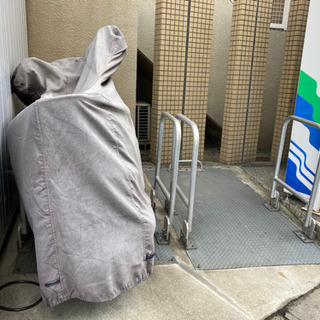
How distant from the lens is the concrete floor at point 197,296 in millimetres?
1940

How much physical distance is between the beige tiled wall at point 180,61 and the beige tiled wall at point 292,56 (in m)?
1.05

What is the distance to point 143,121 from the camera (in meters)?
5.00

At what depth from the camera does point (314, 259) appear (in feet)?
8.61

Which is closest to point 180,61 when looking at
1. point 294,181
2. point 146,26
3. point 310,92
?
point 146,26

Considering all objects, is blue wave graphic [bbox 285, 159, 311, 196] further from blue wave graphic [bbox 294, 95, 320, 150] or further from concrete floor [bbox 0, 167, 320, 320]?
concrete floor [bbox 0, 167, 320, 320]

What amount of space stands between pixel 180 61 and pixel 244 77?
0.89 metres

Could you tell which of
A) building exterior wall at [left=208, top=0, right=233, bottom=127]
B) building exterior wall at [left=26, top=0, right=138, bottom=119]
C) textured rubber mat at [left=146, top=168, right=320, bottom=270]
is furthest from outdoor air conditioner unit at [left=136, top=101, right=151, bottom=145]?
textured rubber mat at [left=146, top=168, right=320, bottom=270]

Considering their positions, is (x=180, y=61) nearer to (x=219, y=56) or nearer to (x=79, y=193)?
(x=219, y=56)

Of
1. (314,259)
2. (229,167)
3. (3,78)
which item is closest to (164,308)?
(314,259)

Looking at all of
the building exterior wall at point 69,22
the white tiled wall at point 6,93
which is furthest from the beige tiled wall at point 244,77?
the white tiled wall at point 6,93

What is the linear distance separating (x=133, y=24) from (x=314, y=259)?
3166mm

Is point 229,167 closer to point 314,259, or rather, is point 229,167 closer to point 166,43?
point 166,43

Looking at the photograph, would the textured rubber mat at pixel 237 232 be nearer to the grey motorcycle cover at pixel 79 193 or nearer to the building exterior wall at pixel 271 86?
the grey motorcycle cover at pixel 79 193

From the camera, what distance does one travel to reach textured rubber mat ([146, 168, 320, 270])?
2.56 meters
